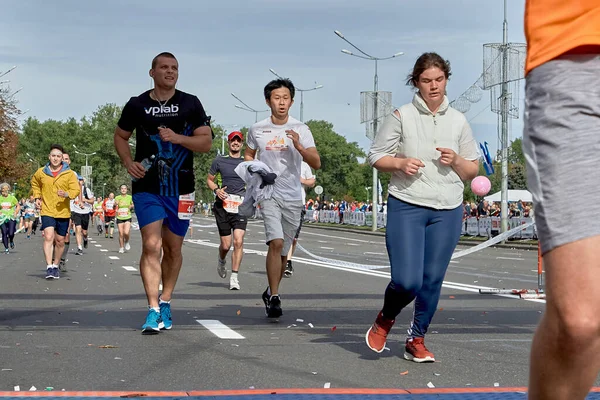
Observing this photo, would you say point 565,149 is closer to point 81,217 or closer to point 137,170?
point 137,170

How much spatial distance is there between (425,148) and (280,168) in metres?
2.65

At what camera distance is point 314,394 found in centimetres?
496

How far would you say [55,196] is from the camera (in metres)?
14.6

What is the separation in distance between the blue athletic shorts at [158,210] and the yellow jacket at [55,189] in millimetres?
7116

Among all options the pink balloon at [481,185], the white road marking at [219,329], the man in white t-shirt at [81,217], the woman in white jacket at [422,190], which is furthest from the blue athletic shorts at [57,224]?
the pink balloon at [481,185]

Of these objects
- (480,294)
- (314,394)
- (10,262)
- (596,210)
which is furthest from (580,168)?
(10,262)

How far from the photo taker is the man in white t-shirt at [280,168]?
8789mm

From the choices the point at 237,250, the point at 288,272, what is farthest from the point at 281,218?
the point at 288,272

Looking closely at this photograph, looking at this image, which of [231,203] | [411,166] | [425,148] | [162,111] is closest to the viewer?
[411,166]

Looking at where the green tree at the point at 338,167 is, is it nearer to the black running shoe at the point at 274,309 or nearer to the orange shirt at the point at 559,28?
the black running shoe at the point at 274,309

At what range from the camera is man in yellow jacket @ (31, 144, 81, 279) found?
14602mm

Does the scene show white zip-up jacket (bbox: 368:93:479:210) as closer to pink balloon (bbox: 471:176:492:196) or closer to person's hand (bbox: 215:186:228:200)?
person's hand (bbox: 215:186:228:200)

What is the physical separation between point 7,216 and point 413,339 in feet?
72.4

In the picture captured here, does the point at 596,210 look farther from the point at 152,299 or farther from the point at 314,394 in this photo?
the point at 152,299
